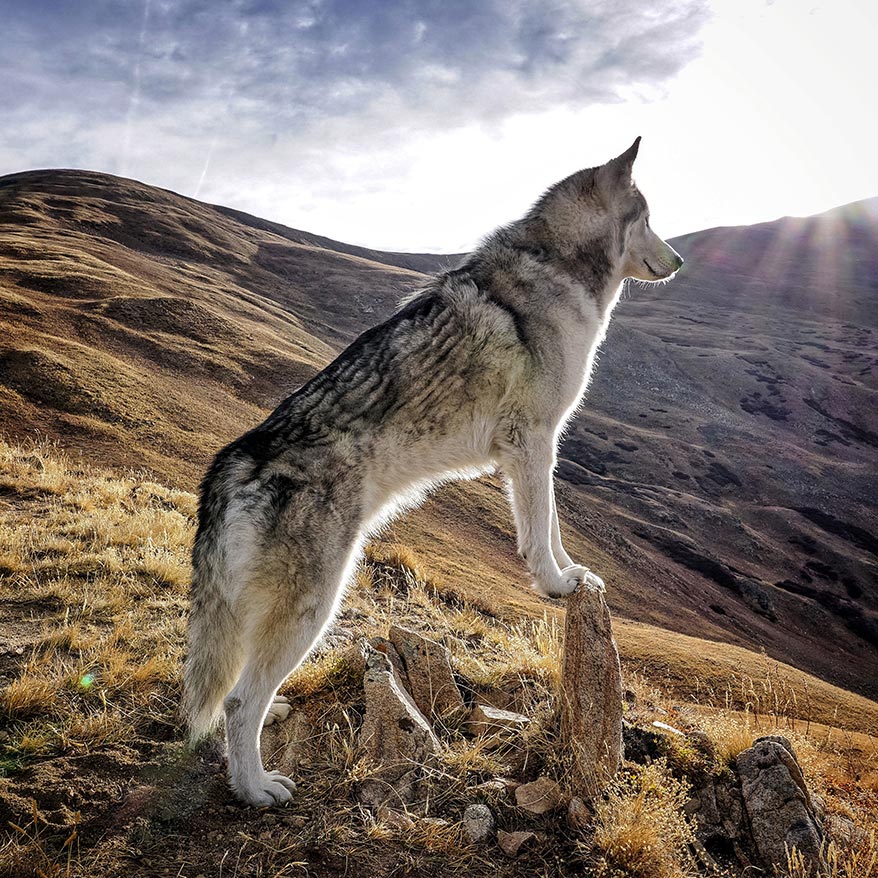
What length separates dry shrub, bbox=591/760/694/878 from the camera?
3934 mm

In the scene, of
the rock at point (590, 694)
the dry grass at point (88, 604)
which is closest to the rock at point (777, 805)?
the rock at point (590, 694)

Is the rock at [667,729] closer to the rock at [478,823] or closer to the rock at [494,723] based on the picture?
the rock at [494,723]

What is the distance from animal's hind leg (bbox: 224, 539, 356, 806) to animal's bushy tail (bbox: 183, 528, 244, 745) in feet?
0.38

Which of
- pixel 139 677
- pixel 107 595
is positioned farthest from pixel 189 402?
pixel 139 677

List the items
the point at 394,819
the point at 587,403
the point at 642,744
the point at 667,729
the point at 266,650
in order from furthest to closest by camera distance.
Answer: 1. the point at 587,403
2. the point at 667,729
3. the point at 642,744
4. the point at 394,819
5. the point at 266,650

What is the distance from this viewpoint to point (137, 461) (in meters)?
15.9

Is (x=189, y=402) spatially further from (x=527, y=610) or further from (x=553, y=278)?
(x=553, y=278)

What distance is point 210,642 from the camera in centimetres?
384

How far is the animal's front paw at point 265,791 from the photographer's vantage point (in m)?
3.85

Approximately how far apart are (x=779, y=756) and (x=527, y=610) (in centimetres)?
914

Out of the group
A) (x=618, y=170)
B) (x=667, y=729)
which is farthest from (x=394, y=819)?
(x=618, y=170)

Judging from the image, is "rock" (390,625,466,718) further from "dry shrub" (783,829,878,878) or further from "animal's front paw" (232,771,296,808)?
"dry shrub" (783,829,878,878)

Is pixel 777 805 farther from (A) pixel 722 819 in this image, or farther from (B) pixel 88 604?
(B) pixel 88 604

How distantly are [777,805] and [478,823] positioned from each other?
245 centimetres
